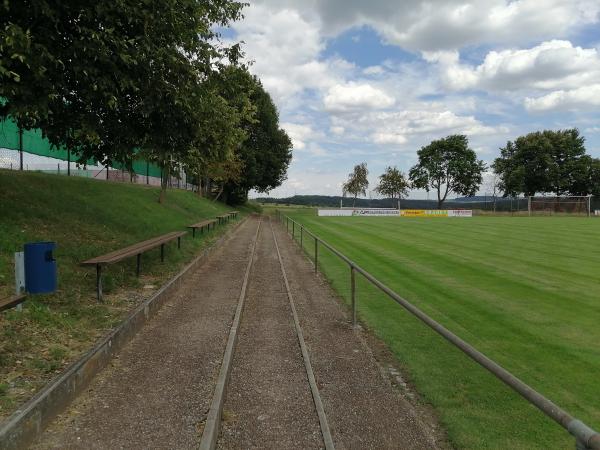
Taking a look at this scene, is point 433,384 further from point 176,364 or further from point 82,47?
point 82,47

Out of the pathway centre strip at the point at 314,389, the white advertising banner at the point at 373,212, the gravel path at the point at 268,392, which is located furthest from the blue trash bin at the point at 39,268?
the white advertising banner at the point at 373,212

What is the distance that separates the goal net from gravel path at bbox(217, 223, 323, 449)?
6788 centimetres

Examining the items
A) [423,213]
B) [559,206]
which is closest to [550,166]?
[559,206]

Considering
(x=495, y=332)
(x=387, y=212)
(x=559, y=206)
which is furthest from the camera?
(x=559, y=206)

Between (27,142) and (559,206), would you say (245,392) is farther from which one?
(559,206)

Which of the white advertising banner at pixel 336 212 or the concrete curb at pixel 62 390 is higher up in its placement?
the white advertising banner at pixel 336 212

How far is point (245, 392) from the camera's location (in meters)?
4.61

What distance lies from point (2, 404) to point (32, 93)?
4.66m

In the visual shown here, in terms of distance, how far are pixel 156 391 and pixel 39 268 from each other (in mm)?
2573

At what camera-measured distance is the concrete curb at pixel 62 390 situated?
11.0 ft

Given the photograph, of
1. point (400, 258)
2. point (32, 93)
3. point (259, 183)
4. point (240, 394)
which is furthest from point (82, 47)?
point (259, 183)

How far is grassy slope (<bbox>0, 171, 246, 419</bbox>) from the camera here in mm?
4684

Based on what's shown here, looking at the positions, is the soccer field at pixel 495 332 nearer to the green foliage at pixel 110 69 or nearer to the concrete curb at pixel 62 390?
the concrete curb at pixel 62 390

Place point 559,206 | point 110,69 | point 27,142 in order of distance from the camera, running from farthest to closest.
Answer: point 559,206 < point 27,142 < point 110,69
